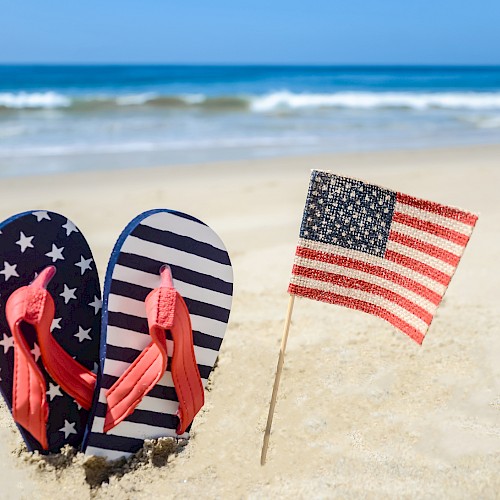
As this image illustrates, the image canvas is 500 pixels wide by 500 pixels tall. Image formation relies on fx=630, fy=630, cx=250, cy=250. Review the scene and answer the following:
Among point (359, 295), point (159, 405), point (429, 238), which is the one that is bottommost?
point (159, 405)

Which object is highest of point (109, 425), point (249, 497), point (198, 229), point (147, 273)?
point (198, 229)

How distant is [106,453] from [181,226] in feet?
2.27

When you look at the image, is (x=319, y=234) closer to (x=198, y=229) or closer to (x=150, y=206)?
(x=198, y=229)

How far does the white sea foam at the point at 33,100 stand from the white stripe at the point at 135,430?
47.1ft

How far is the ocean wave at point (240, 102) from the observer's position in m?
15.6

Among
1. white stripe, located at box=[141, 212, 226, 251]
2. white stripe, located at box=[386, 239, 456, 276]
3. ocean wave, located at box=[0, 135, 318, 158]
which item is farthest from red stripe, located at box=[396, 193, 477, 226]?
ocean wave, located at box=[0, 135, 318, 158]

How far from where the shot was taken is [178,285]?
186 centimetres

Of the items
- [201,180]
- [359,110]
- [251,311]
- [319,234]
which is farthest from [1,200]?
[359,110]

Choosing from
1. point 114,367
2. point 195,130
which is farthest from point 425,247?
point 195,130

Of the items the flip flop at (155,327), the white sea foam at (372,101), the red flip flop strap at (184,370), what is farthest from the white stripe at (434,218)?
the white sea foam at (372,101)

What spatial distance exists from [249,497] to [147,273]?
70 centimetres

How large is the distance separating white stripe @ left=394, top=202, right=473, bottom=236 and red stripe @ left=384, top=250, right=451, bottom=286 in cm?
13

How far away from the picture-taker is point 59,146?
317 inches

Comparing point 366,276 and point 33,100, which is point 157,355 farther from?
point 33,100
